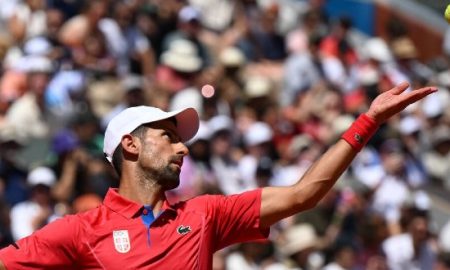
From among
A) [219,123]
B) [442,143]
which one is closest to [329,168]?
[219,123]

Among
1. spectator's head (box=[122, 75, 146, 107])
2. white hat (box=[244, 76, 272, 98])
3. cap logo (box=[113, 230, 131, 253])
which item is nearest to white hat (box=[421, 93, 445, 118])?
white hat (box=[244, 76, 272, 98])

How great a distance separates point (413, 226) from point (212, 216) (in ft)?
23.4

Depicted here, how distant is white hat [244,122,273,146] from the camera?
44.8ft

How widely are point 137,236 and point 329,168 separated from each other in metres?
0.88

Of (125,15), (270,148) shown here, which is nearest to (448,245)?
(270,148)

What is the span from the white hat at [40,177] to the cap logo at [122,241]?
4.74 metres

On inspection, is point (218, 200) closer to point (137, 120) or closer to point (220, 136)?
point (137, 120)

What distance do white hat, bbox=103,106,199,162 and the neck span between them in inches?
7.7

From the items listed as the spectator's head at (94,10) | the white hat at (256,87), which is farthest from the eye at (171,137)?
the white hat at (256,87)

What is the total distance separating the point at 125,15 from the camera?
14.7 m

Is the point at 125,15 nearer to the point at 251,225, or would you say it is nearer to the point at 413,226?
the point at 413,226

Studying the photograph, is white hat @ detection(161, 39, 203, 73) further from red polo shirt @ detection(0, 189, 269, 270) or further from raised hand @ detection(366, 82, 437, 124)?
raised hand @ detection(366, 82, 437, 124)

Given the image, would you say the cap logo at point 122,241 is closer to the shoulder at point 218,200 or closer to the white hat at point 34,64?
the shoulder at point 218,200

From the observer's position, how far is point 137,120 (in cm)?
648
